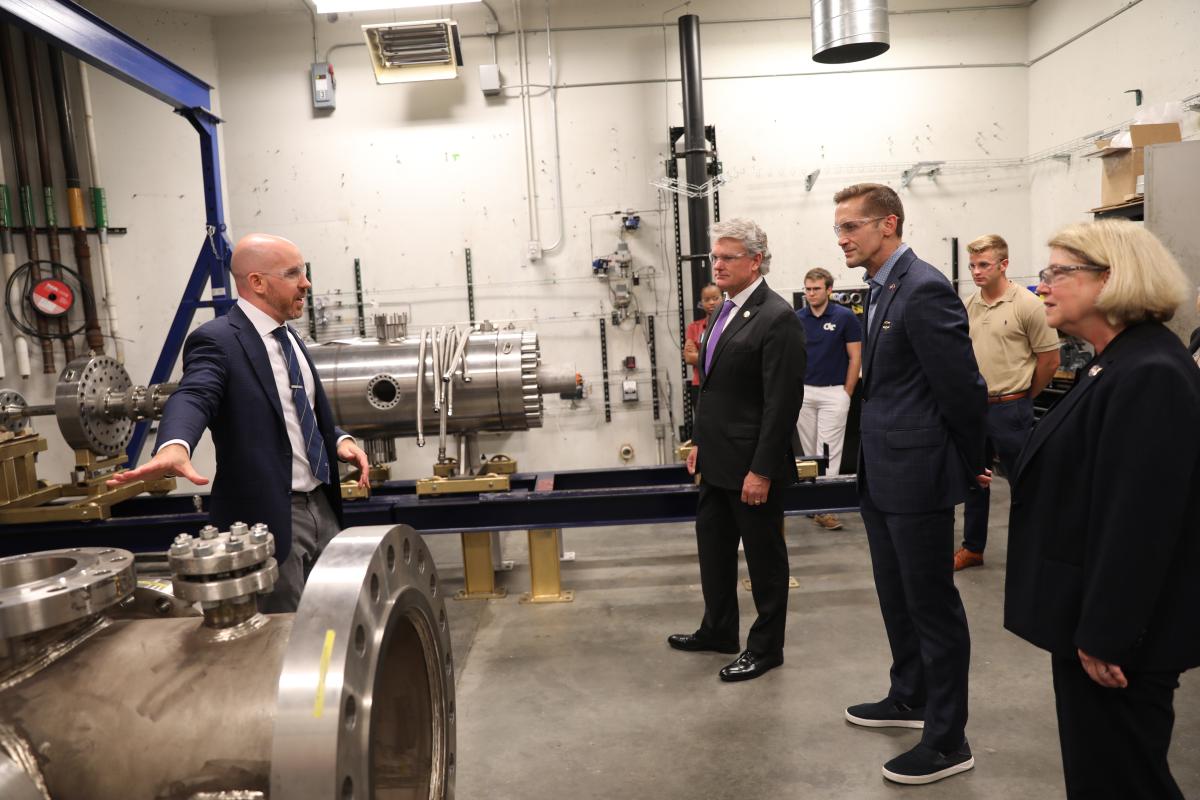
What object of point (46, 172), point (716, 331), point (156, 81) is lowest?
point (716, 331)

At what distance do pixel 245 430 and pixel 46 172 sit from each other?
4.21m

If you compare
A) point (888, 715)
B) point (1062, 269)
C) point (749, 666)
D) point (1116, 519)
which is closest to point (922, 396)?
point (1062, 269)

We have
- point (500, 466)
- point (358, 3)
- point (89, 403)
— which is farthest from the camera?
point (358, 3)

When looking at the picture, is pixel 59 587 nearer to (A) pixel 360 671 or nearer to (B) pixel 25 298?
(A) pixel 360 671

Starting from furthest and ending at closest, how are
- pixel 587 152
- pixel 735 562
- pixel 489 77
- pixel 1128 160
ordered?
pixel 587 152, pixel 489 77, pixel 1128 160, pixel 735 562

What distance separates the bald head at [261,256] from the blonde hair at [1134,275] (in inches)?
65.9

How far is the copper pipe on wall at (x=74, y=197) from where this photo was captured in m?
4.88

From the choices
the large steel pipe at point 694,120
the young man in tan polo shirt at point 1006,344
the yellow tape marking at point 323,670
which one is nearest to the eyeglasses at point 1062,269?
the yellow tape marking at point 323,670

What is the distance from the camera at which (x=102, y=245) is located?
5062mm

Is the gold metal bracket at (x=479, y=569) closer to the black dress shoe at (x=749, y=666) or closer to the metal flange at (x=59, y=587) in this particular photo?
the black dress shoe at (x=749, y=666)

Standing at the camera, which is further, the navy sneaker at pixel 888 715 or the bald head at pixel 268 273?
the navy sneaker at pixel 888 715

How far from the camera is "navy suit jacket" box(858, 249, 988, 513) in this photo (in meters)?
1.87

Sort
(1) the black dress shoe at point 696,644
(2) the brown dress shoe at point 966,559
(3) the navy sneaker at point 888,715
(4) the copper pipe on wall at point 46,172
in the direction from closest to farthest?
(3) the navy sneaker at point 888,715, (1) the black dress shoe at point 696,644, (2) the brown dress shoe at point 966,559, (4) the copper pipe on wall at point 46,172

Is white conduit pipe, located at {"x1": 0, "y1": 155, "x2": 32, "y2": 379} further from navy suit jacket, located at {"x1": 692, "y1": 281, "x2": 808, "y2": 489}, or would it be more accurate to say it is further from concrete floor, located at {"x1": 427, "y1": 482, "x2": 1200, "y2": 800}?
navy suit jacket, located at {"x1": 692, "y1": 281, "x2": 808, "y2": 489}
